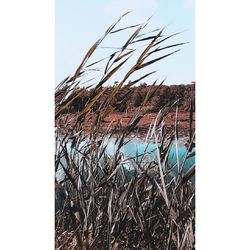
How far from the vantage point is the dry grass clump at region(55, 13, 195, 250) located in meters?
2.77

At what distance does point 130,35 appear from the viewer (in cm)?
280

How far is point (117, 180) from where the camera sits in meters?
2.84

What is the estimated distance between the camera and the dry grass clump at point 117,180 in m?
2.77

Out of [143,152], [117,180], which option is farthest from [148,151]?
[117,180]
